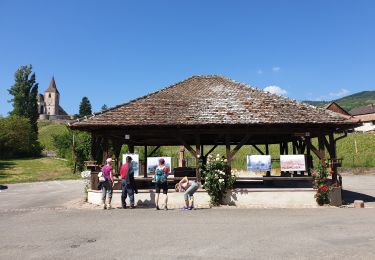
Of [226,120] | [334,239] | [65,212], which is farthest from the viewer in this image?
[226,120]

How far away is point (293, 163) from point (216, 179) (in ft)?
10.4

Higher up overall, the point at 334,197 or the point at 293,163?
the point at 293,163

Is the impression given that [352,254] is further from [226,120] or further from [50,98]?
[50,98]

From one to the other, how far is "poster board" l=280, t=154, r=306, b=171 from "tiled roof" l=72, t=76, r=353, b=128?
5.00 ft

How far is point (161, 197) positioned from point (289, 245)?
23.2ft

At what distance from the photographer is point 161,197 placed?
13281mm

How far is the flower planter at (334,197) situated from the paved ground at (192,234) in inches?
36.1

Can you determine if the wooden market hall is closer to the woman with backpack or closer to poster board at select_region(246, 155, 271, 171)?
poster board at select_region(246, 155, 271, 171)

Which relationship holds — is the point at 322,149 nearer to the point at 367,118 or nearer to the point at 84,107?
the point at 367,118

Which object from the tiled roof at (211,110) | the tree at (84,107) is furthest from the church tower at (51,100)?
the tiled roof at (211,110)

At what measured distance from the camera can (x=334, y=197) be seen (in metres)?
12.8

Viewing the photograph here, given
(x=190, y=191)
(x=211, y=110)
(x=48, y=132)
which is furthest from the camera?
(x=48, y=132)

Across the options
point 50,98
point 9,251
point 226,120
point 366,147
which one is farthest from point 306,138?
point 50,98

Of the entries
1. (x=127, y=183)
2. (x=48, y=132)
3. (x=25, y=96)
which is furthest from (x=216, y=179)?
(x=48, y=132)
